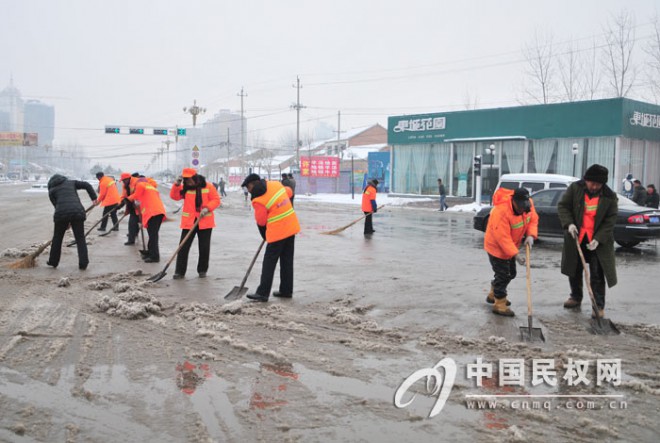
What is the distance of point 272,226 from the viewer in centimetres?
715

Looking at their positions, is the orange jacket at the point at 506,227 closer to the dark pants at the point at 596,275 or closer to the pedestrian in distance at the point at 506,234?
the pedestrian in distance at the point at 506,234

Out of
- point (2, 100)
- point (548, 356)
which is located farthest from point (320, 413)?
point (2, 100)

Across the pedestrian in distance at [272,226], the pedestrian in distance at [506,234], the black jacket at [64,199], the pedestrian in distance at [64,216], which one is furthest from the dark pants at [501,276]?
the black jacket at [64,199]

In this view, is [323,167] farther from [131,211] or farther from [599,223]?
[599,223]

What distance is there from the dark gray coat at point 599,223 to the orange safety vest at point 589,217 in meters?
0.03

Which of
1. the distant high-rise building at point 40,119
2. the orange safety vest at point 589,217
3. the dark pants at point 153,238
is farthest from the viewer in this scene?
the distant high-rise building at point 40,119

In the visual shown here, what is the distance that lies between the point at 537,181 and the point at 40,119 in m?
138

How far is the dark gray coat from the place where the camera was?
640 centimetres

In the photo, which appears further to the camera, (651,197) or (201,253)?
(651,197)

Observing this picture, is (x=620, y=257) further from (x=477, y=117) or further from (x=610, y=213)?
(x=477, y=117)

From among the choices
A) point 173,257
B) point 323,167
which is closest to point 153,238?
point 173,257

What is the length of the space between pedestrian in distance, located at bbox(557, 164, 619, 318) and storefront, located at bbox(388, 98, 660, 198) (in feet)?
70.2

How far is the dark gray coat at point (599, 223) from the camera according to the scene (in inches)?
252

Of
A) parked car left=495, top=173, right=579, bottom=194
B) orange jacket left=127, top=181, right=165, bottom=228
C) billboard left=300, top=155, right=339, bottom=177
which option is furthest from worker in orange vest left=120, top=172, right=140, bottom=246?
billboard left=300, top=155, right=339, bottom=177
